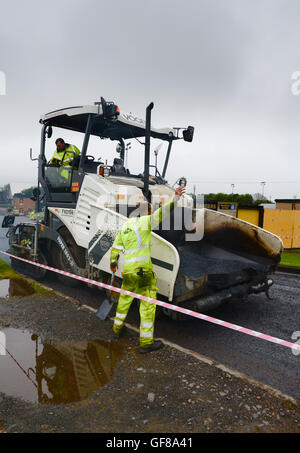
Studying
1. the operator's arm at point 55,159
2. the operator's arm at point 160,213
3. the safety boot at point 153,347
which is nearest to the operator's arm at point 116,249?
the operator's arm at point 160,213

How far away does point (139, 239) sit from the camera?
3.57 metres

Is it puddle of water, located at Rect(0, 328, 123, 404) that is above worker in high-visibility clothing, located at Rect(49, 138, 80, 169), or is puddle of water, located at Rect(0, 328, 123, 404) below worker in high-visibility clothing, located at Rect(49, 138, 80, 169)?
below

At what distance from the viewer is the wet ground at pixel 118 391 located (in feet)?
7.37

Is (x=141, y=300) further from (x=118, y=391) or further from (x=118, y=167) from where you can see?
(x=118, y=167)

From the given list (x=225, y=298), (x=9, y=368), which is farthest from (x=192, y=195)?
(x=9, y=368)

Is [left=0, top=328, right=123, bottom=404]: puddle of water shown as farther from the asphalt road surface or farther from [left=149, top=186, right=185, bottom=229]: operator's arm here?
[left=149, top=186, right=185, bottom=229]: operator's arm

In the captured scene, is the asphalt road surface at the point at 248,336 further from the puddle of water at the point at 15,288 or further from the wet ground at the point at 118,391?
the puddle of water at the point at 15,288

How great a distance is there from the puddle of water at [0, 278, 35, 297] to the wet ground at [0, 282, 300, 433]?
4.96 ft

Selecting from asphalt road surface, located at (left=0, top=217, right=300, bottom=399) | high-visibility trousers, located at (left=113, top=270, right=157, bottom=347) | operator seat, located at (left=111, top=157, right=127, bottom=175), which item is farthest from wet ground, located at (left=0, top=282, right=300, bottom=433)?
operator seat, located at (left=111, top=157, right=127, bottom=175)

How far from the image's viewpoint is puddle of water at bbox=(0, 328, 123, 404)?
8.63 ft

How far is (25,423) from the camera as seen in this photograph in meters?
2.23

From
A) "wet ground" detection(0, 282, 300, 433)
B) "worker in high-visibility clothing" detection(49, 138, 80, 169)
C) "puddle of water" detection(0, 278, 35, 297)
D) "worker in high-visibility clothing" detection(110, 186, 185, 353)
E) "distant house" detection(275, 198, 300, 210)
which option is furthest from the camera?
"distant house" detection(275, 198, 300, 210)

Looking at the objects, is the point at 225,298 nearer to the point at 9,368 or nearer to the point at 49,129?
the point at 9,368

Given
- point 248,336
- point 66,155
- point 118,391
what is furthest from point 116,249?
point 66,155
